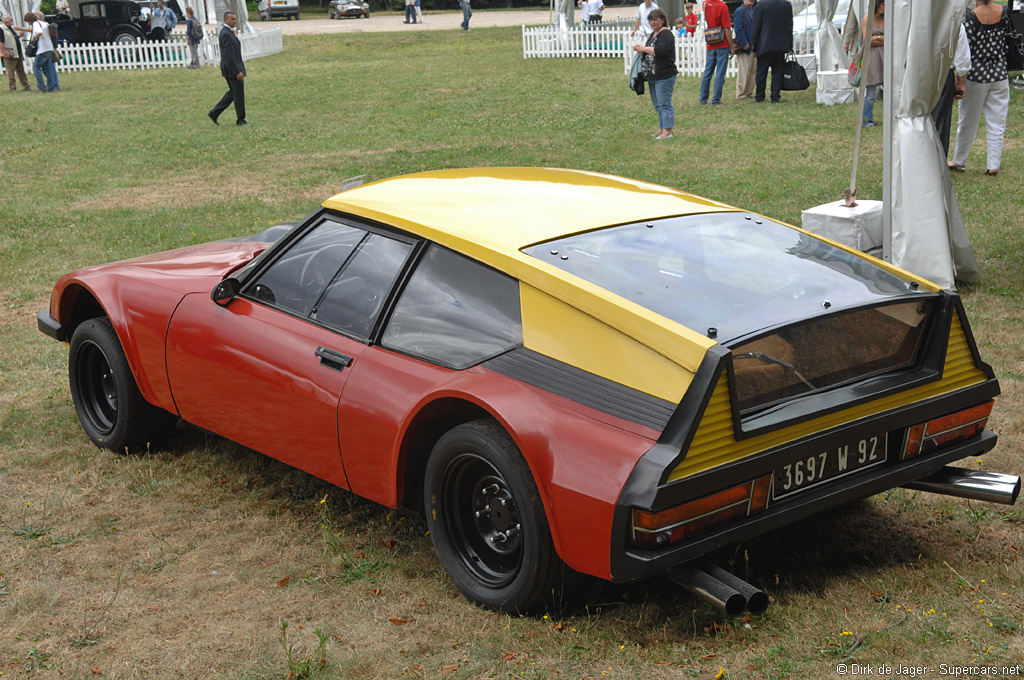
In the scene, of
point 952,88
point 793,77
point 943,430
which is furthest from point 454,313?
point 793,77

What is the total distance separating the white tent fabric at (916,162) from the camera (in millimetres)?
6938

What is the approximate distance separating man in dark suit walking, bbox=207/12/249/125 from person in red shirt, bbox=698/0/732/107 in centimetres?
804

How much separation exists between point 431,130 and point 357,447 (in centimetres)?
1376

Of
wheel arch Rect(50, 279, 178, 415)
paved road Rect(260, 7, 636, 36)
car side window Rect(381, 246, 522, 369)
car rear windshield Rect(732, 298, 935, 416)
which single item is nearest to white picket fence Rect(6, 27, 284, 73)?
paved road Rect(260, 7, 636, 36)

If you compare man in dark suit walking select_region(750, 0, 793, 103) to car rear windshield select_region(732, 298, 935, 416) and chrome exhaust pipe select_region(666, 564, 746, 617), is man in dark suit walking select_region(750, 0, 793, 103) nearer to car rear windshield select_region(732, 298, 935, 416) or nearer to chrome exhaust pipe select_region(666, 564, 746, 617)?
car rear windshield select_region(732, 298, 935, 416)

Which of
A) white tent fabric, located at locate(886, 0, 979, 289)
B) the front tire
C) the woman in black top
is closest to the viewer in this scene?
the front tire

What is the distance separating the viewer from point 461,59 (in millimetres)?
28375

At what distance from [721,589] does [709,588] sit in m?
0.03

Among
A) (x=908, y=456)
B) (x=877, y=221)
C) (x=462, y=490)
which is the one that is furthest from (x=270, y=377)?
(x=877, y=221)

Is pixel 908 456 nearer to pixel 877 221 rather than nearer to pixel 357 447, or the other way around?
pixel 357 447

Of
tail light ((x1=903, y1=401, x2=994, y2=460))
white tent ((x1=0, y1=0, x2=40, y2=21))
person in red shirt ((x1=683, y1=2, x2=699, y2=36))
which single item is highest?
white tent ((x1=0, y1=0, x2=40, y2=21))

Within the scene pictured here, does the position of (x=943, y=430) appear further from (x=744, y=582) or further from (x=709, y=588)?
(x=709, y=588)

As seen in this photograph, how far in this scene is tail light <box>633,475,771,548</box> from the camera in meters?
2.87

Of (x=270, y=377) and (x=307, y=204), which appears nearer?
(x=270, y=377)
